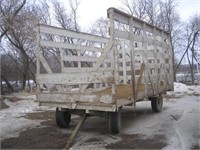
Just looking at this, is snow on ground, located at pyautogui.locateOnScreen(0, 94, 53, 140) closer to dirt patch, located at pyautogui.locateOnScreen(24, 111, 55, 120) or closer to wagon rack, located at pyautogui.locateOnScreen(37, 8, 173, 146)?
dirt patch, located at pyautogui.locateOnScreen(24, 111, 55, 120)

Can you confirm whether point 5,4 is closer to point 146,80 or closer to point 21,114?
point 21,114

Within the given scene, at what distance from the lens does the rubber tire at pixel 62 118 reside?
838cm

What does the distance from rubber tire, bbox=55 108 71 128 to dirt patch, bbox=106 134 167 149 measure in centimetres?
182

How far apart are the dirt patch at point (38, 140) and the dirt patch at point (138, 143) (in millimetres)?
1190

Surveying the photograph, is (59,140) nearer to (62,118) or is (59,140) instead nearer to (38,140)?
(38,140)

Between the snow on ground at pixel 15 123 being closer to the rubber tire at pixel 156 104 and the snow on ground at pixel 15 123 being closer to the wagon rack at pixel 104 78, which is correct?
the wagon rack at pixel 104 78

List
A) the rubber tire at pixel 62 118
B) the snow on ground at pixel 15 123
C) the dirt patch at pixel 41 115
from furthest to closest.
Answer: the dirt patch at pixel 41 115 → the rubber tire at pixel 62 118 → the snow on ground at pixel 15 123

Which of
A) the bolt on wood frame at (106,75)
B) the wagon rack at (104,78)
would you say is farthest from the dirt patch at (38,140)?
the bolt on wood frame at (106,75)

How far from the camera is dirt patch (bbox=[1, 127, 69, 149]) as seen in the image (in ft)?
22.1

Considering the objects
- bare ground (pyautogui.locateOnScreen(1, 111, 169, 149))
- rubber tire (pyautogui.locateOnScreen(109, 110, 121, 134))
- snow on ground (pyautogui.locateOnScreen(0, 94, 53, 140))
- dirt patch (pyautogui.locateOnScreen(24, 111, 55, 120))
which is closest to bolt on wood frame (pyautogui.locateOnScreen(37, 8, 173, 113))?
rubber tire (pyautogui.locateOnScreen(109, 110, 121, 134))

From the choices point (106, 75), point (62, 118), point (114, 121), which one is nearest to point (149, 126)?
point (114, 121)

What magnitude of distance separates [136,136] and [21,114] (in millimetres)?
5499

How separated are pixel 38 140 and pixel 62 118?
1.30 metres

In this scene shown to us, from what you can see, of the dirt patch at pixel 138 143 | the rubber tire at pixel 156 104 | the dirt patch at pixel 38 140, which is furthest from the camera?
the rubber tire at pixel 156 104
